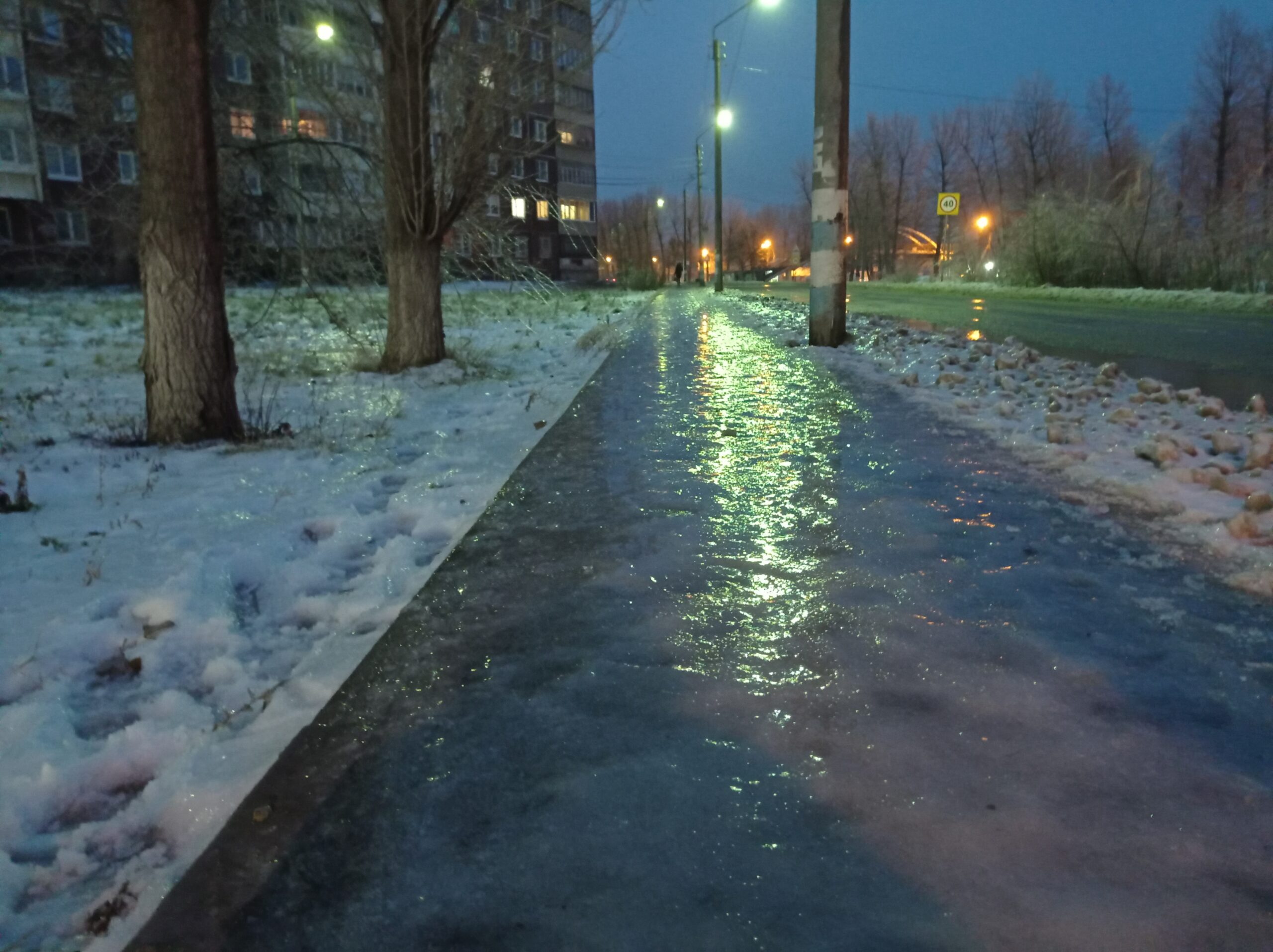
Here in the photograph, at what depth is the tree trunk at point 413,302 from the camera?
947cm

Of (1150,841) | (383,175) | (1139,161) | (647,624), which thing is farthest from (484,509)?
(1139,161)

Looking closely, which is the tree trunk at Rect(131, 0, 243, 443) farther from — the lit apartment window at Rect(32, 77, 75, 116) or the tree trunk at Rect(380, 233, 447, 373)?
the lit apartment window at Rect(32, 77, 75, 116)

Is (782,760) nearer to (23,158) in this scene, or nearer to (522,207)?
(522,207)

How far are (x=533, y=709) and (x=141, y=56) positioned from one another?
5.30m

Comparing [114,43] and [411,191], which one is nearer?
[411,191]

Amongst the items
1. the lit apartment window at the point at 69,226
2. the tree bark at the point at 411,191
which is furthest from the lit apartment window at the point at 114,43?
the lit apartment window at the point at 69,226

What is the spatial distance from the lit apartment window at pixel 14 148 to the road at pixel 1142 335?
106 ft

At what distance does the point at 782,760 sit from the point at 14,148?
42.4 meters

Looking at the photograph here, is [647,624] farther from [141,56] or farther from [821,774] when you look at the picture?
[141,56]

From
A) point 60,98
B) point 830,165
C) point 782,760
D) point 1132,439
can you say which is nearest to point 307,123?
point 60,98

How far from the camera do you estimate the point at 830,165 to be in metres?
10.9

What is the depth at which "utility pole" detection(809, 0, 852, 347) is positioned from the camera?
34.8 feet

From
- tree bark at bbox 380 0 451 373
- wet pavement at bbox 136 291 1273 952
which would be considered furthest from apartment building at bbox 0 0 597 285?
Answer: wet pavement at bbox 136 291 1273 952

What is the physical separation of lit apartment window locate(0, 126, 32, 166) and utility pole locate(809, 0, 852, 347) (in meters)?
34.9
